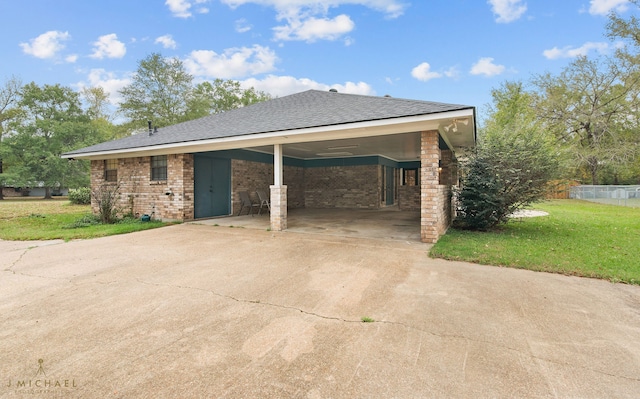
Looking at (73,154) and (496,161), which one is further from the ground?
(73,154)

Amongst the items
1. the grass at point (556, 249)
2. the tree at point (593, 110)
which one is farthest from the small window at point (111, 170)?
the tree at point (593, 110)

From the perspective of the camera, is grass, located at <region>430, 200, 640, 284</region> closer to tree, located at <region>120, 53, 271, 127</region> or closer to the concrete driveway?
the concrete driveway

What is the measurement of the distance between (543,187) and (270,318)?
24.3 feet

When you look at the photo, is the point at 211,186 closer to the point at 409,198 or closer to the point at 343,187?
the point at 343,187

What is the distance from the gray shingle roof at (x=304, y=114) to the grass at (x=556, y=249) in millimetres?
2591

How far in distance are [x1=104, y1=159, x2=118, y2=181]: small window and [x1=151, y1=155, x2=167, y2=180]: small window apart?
1.91 meters

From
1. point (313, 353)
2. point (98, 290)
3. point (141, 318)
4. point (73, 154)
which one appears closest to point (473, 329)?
point (313, 353)

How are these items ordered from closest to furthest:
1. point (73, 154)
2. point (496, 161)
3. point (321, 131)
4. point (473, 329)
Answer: point (473, 329)
point (321, 131)
point (496, 161)
point (73, 154)

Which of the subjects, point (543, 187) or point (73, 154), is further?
point (73, 154)

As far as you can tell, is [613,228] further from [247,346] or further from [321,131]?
[247,346]

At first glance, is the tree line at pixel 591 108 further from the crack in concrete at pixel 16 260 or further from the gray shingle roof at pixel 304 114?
the crack in concrete at pixel 16 260

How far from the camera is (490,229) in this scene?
7770mm

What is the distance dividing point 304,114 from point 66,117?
26385 mm

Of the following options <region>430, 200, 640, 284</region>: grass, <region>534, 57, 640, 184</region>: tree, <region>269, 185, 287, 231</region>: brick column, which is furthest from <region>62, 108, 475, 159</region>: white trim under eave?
<region>534, 57, 640, 184</region>: tree
